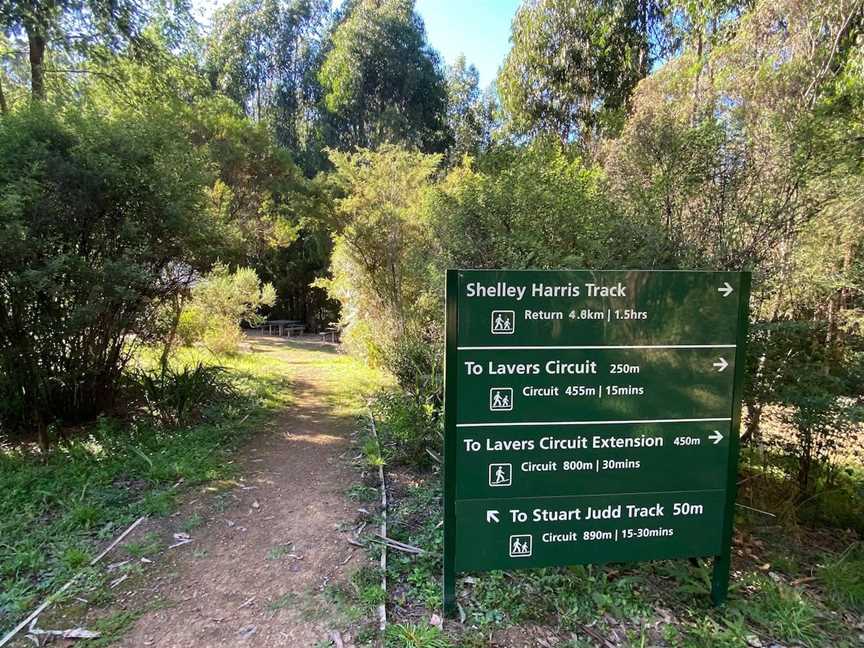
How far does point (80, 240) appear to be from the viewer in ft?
14.3

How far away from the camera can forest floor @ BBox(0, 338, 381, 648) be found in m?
2.21

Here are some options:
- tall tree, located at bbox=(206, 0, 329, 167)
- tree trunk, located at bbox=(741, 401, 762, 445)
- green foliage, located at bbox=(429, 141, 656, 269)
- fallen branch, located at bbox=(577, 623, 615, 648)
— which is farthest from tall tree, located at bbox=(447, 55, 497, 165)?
fallen branch, located at bbox=(577, 623, 615, 648)

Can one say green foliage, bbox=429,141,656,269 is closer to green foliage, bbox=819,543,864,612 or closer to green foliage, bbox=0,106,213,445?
green foliage, bbox=819,543,864,612

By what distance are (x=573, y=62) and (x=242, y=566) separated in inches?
533

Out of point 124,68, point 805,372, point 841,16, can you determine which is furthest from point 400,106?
point 805,372

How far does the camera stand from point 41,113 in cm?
414

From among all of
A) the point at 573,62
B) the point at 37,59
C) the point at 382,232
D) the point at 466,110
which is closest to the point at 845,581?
the point at 382,232

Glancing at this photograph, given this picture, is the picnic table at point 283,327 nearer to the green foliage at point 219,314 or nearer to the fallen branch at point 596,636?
the green foliage at point 219,314

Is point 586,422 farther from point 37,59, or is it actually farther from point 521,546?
point 37,59

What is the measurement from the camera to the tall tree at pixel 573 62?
11.4 meters

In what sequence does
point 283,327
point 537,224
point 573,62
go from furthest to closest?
point 283,327
point 573,62
point 537,224

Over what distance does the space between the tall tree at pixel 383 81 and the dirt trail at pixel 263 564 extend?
19.2 metres

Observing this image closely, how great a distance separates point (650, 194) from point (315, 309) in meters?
19.3

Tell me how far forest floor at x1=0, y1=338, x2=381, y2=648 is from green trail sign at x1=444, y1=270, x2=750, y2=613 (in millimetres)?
799
